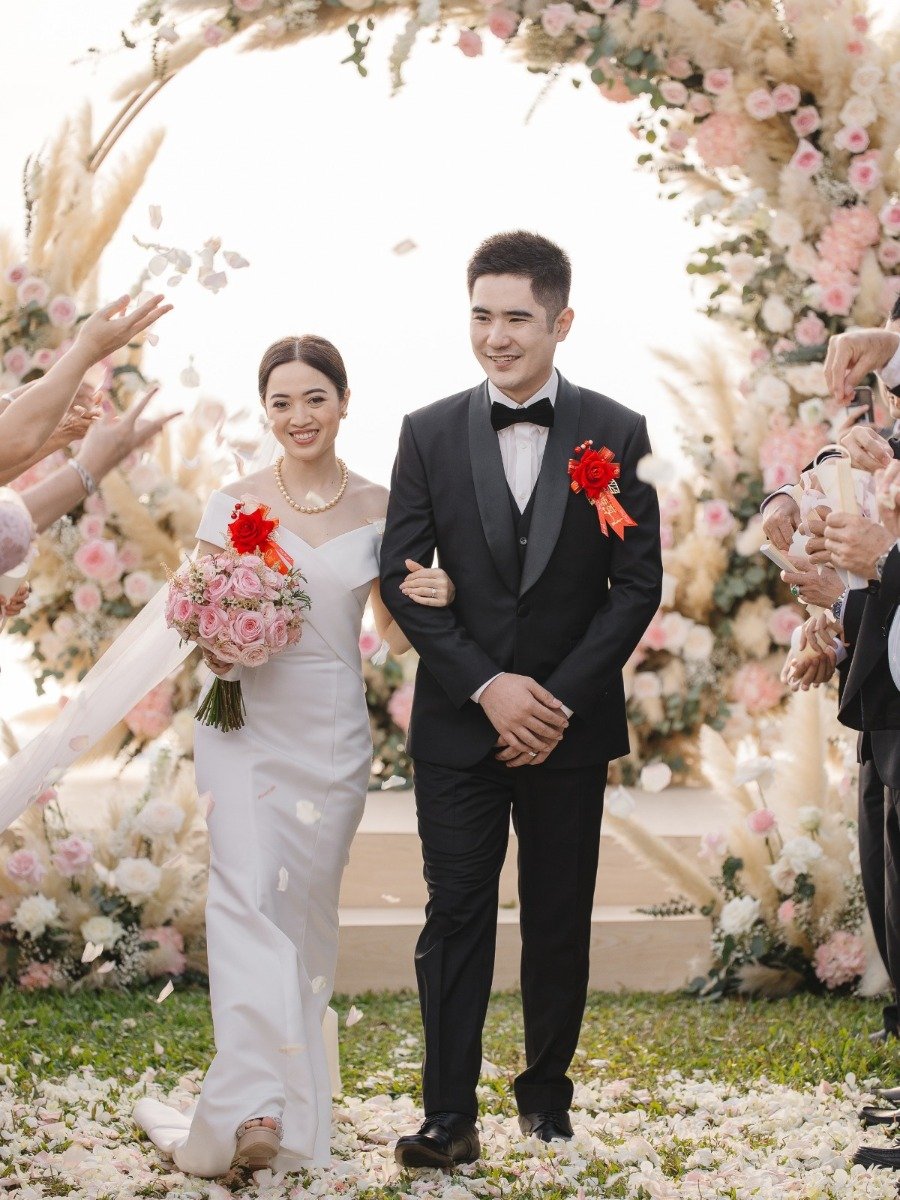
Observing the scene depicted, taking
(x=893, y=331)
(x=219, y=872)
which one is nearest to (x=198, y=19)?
(x=893, y=331)

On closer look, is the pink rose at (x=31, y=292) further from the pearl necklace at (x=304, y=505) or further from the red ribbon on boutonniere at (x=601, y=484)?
the red ribbon on boutonniere at (x=601, y=484)

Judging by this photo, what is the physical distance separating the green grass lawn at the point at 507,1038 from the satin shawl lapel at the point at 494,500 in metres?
1.55

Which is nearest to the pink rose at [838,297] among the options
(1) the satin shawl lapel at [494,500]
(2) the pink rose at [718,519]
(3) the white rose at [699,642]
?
(2) the pink rose at [718,519]

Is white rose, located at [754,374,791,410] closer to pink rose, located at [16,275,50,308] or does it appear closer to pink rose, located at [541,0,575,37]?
pink rose, located at [541,0,575,37]

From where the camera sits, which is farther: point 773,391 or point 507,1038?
point 773,391

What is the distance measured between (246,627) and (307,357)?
797 millimetres

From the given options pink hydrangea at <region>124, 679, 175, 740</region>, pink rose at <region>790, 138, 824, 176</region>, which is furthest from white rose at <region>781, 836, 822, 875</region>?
pink hydrangea at <region>124, 679, 175, 740</region>

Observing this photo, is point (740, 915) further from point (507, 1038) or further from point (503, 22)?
point (503, 22)

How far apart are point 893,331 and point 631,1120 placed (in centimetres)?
217

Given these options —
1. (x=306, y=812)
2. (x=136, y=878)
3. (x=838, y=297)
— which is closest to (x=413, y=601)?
(x=306, y=812)

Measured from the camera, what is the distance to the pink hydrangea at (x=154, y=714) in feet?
21.2

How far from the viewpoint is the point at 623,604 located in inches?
141

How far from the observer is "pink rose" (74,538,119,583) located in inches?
253

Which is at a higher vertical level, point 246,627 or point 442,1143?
point 246,627
